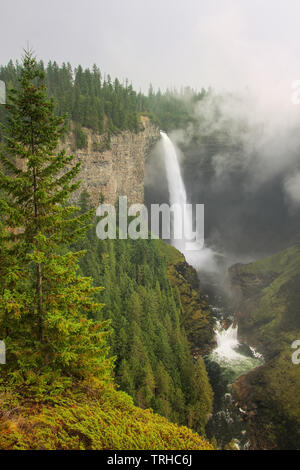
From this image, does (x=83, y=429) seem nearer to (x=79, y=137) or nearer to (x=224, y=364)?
(x=224, y=364)

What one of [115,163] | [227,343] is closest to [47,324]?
[227,343]

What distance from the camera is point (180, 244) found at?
A: 8856 centimetres

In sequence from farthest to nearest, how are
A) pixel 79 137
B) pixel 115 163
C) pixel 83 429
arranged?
pixel 115 163
pixel 79 137
pixel 83 429

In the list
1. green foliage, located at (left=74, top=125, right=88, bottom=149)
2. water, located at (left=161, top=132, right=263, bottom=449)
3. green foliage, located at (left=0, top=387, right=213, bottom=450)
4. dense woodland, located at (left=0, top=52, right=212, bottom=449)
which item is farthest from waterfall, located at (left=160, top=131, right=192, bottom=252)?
green foliage, located at (left=0, top=387, right=213, bottom=450)

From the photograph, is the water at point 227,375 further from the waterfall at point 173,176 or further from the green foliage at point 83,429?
the waterfall at point 173,176

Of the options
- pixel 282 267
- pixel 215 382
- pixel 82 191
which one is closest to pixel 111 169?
pixel 82 191

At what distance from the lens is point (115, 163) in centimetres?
6128

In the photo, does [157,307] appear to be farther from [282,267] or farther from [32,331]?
[282,267]

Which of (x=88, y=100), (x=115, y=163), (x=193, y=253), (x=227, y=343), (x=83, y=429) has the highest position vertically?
(x=88, y=100)

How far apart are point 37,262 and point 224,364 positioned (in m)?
47.2

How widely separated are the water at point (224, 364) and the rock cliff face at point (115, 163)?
10793 mm

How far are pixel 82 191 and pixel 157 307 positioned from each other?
88.0 feet

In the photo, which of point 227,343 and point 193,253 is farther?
point 193,253

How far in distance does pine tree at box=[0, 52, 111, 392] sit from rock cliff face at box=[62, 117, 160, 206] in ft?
138
